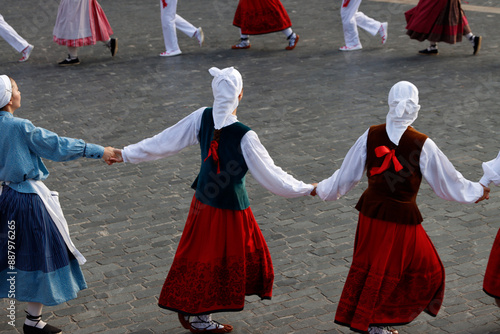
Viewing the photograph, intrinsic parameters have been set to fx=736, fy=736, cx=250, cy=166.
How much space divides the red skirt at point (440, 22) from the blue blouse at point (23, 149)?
8.02 m

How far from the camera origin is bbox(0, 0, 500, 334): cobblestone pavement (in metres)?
4.95

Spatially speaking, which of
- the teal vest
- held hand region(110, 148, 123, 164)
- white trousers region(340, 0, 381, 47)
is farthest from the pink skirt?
the teal vest

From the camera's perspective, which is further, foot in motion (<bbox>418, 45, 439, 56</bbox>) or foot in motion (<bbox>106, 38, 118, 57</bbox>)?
foot in motion (<bbox>106, 38, 118, 57</bbox>)

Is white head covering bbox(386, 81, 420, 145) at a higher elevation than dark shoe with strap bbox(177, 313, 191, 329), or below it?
higher

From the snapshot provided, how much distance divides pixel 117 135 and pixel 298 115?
218 cm

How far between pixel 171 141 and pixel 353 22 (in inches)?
306

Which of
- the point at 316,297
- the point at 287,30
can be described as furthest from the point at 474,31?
the point at 316,297

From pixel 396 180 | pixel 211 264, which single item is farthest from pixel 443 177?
pixel 211 264

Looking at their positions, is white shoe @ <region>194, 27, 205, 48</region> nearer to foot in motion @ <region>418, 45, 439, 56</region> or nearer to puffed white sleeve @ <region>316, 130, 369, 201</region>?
foot in motion @ <region>418, 45, 439, 56</region>

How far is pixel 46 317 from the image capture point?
4836mm

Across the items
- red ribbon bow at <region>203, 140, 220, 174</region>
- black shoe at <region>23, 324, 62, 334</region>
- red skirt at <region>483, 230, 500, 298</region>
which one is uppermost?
red ribbon bow at <region>203, 140, 220, 174</region>

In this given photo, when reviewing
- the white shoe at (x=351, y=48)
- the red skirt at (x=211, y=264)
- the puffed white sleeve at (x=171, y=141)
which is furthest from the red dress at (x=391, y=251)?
the white shoe at (x=351, y=48)

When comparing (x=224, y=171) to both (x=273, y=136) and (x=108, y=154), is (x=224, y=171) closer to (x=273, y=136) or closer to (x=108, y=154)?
(x=108, y=154)

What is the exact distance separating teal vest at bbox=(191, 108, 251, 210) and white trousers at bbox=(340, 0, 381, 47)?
7.70 meters
